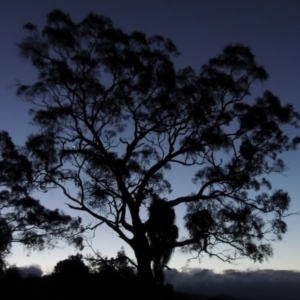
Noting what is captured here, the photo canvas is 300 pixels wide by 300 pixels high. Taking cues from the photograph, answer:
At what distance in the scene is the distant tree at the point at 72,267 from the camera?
70.4 feet

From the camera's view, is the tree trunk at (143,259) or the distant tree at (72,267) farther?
the distant tree at (72,267)

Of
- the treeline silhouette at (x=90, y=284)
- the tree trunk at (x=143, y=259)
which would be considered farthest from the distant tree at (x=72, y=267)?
the tree trunk at (x=143, y=259)

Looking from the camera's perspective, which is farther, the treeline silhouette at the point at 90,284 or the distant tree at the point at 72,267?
the distant tree at the point at 72,267

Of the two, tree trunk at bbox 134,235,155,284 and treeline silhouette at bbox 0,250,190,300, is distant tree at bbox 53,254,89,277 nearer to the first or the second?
treeline silhouette at bbox 0,250,190,300

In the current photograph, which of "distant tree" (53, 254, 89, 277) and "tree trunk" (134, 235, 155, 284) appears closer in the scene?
"tree trunk" (134, 235, 155, 284)

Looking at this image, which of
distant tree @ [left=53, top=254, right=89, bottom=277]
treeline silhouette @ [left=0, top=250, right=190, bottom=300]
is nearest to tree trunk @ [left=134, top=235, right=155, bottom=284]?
treeline silhouette @ [left=0, top=250, right=190, bottom=300]

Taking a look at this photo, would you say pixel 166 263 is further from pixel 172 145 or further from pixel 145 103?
pixel 145 103

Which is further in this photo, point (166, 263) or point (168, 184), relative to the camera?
point (168, 184)

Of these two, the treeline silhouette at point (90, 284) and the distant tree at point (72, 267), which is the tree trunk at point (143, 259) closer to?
the treeline silhouette at point (90, 284)

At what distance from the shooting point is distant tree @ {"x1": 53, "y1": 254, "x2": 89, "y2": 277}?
2145 cm

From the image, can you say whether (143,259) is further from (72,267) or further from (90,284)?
(72,267)

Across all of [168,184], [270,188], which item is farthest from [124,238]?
[270,188]

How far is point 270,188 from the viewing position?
21.8m

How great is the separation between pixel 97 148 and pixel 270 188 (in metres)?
7.23
